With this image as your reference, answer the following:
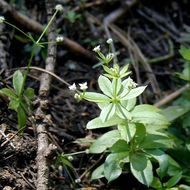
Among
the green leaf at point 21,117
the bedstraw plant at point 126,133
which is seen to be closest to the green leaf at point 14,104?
the green leaf at point 21,117

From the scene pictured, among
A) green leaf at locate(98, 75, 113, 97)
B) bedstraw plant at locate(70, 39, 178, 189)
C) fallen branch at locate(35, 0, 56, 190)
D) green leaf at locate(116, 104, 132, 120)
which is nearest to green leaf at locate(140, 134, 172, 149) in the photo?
bedstraw plant at locate(70, 39, 178, 189)

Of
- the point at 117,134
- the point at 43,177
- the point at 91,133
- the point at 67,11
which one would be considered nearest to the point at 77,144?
the point at 91,133

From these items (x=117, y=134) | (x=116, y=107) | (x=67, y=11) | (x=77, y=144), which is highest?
(x=67, y=11)

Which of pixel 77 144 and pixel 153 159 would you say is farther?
pixel 77 144

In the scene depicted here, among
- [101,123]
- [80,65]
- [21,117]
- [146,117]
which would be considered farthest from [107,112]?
[80,65]

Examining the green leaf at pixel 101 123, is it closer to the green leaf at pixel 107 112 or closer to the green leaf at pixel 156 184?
the green leaf at pixel 107 112

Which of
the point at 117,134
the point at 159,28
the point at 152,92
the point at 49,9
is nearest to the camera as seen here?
the point at 117,134

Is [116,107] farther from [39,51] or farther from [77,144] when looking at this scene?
[39,51]

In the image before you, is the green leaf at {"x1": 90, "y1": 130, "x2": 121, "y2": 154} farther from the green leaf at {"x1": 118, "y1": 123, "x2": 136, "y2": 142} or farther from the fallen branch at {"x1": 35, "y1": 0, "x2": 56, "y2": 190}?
the fallen branch at {"x1": 35, "y1": 0, "x2": 56, "y2": 190}

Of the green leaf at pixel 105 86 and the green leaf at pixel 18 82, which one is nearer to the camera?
the green leaf at pixel 105 86
